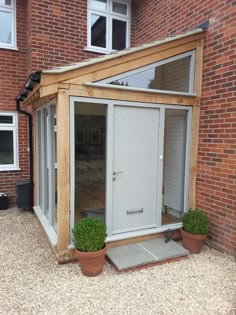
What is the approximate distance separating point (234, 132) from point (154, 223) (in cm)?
189

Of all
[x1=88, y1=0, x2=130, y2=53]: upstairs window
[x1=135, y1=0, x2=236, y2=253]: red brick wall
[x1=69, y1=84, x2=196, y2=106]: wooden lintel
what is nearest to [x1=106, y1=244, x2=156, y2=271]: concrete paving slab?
[x1=135, y1=0, x2=236, y2=253]: red brick wall

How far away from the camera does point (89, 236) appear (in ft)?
9.72

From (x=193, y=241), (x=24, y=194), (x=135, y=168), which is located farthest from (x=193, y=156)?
(x=24, y=194)

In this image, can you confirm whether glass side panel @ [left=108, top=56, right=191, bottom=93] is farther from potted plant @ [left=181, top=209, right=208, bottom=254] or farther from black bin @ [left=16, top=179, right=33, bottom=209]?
black bin @ [left=16, top=179, right=33, bottom=209]

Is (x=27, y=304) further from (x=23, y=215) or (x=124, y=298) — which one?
(x=23, y=215)

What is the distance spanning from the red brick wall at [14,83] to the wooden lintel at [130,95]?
3145mm

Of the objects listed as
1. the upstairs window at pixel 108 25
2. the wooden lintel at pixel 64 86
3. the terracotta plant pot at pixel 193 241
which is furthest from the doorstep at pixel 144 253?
the upstairs window at pixel 108 25

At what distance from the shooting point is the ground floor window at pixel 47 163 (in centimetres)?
387

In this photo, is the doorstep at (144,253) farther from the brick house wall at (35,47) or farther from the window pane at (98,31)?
the window pane at (98,31)

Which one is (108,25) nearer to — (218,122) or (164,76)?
(164,76)

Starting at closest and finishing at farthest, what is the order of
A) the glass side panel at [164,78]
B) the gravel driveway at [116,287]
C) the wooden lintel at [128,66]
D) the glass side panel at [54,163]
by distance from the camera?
the gravel driveway at [116,287]
the wooden lintel at [128,66]
the glass side panel at [164,78]
the glass side panel at [54,163]

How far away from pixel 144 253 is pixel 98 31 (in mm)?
5328

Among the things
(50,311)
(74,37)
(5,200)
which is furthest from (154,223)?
(74,37)

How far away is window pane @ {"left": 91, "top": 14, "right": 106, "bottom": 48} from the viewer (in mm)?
5962
